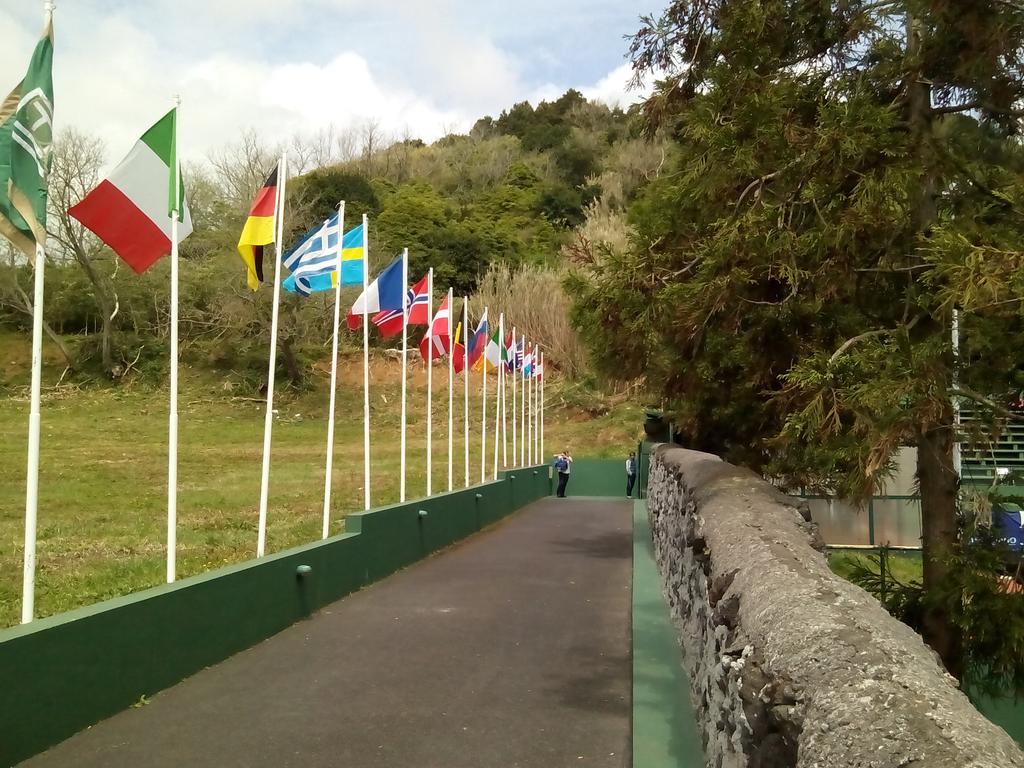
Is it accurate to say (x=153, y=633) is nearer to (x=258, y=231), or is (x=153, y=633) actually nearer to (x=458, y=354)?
(x=258, y=231)

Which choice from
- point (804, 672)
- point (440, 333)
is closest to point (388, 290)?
point (440, 333)

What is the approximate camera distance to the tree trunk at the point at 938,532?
685cm

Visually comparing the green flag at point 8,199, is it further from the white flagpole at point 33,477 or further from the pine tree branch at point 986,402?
the pine tree branch at point 986,402

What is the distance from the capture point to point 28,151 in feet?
19.4

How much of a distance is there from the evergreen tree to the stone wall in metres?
1.22

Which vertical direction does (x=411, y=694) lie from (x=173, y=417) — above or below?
below

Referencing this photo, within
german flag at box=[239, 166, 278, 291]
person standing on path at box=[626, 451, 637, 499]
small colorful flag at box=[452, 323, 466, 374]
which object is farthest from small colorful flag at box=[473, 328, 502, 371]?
person standing on path at box=[626, 451, 637, 499]

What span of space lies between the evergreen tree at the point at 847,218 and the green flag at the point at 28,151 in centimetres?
465

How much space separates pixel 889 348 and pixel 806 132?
205 cm

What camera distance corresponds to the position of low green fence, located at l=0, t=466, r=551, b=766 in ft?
17.3

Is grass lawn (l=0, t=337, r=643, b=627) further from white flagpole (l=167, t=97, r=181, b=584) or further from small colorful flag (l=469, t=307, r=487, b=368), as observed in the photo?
small colorful flag (l=469, t=307, r=487, b=368)

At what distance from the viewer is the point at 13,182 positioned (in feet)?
19.1

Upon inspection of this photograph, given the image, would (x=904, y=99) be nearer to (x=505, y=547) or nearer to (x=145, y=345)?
(x=505, y=547)

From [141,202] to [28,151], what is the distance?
4.61ft
